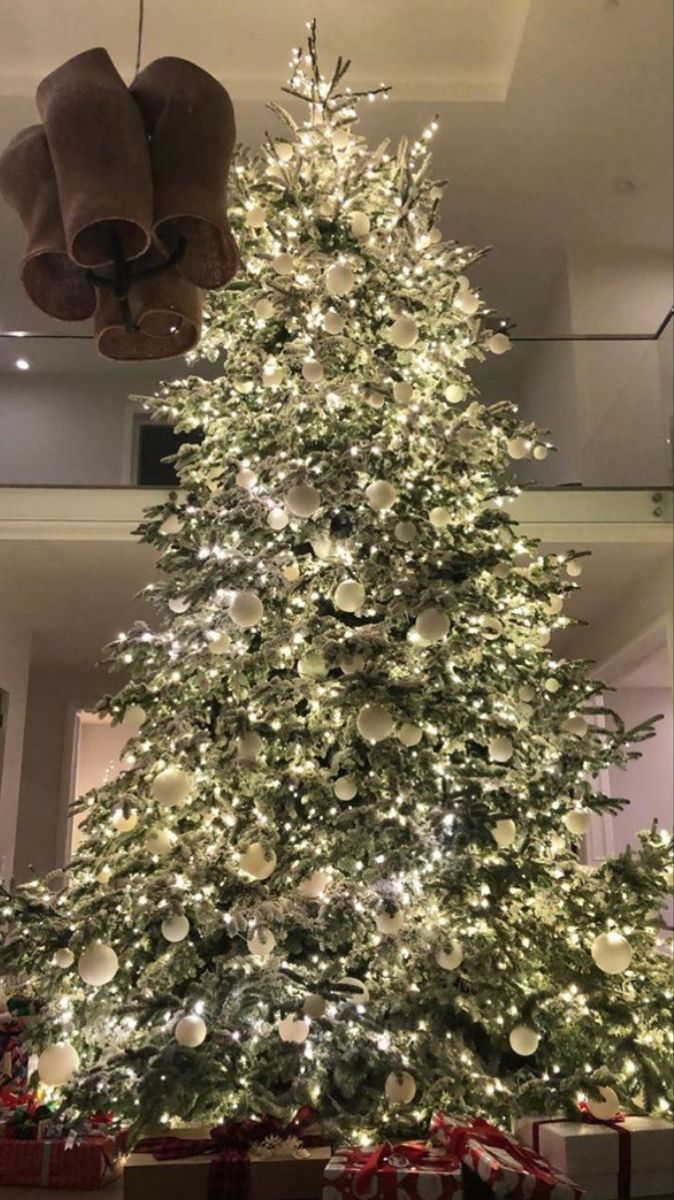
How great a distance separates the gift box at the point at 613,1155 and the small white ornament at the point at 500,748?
991mm

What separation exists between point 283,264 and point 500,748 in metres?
1.72

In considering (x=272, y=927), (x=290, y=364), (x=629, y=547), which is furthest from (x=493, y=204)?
(x=272, y=927)

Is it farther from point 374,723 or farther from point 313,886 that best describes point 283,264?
point 313,886

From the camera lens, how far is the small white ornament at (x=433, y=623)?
2.48 meters

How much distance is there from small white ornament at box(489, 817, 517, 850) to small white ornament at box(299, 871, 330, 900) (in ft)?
1.60

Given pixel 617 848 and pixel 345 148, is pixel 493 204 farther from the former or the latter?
pixel 617 848

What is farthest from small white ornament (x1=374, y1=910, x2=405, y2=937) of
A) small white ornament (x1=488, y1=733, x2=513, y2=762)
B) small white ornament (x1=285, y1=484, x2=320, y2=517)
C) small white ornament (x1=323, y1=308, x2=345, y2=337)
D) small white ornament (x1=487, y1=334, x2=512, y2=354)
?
small white ornament (x1=487, y1=334, x2=512, y2=354)

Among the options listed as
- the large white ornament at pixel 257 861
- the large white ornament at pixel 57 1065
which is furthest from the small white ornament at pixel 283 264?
the large white ornament at pixel 57 1065

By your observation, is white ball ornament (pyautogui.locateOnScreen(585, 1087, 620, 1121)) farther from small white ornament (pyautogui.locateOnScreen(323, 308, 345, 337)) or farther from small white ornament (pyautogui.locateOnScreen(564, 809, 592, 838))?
small white ornament (pyautogui.locateOnScreen(323, 308, 345, 337))

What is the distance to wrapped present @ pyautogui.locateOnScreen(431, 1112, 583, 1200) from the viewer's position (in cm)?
208

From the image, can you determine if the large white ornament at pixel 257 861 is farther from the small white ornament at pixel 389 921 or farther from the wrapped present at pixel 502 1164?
the wrapped present at pixel 502 1164

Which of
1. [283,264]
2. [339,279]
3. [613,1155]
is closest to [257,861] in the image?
[613,1155]

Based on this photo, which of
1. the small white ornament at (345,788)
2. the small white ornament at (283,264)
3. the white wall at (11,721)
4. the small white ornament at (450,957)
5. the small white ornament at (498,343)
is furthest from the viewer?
the white wall at (11,721)

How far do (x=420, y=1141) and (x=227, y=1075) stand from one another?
0.56 meters
